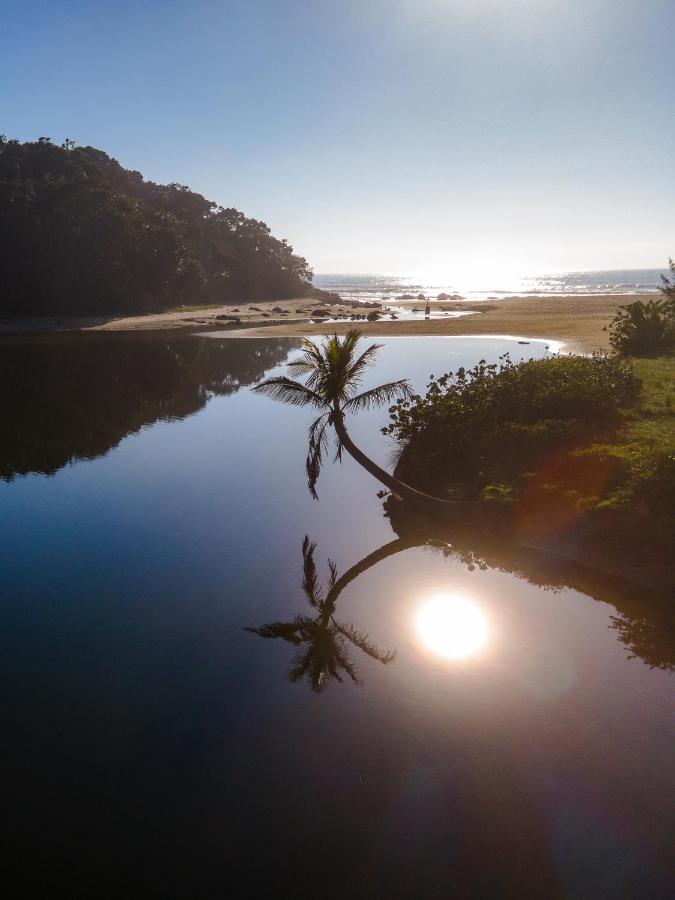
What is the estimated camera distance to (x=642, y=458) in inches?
858

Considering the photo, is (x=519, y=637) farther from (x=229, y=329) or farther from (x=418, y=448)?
(x=229, y=329)

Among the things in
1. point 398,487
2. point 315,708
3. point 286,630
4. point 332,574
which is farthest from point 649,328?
point 315,708

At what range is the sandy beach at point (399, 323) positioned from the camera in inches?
2901

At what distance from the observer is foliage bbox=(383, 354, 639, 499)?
80.6 feet

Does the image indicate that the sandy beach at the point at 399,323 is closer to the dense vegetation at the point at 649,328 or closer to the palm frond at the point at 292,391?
the dense vegetation at the point at 649,328

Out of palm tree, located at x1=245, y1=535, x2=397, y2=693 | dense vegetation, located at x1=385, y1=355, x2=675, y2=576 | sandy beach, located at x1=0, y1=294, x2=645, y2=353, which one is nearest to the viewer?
palm tree, located at x1=245, y1=535, x2=397, y2=693

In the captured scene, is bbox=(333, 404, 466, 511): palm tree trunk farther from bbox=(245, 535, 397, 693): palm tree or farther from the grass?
the grass

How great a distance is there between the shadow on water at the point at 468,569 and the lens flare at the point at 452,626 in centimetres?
127

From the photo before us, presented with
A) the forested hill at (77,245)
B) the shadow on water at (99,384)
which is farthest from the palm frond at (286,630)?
the forested hill at (77,245)

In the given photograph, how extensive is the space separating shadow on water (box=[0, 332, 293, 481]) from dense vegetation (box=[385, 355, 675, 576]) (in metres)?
16.7

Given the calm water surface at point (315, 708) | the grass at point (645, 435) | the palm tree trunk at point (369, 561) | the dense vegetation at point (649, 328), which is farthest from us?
the dense vegetation at point (649, 328)

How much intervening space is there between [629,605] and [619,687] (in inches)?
166

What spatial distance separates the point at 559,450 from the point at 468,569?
24.9 feet

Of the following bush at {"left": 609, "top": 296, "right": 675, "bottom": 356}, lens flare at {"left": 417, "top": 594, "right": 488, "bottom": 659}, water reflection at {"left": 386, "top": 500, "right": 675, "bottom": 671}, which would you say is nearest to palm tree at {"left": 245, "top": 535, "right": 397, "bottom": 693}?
lens flare at {"left": 417, "top": 594, "right": 488, "bottom": 659}
